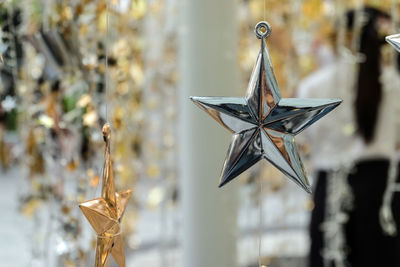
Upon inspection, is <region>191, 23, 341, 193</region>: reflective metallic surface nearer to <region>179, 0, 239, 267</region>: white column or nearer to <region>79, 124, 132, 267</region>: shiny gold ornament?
<region>79, 124, 132, 267</region>: shiny gold ornament

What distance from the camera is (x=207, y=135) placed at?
0.91 meters

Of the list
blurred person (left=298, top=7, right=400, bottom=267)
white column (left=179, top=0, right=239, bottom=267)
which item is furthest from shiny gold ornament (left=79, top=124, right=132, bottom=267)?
blurred person (left=298, top=7, right=400, bottom=267)

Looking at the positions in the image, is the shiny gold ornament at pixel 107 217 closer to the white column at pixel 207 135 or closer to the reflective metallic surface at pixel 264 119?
the reflective metallic surface at pixel 264 119

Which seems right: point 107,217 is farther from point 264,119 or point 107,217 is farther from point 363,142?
point 363,142

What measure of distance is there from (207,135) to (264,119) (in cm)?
48

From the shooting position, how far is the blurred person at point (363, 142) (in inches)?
59.2

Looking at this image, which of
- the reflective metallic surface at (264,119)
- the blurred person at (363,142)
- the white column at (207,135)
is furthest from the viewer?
the blurred person at (363,142)

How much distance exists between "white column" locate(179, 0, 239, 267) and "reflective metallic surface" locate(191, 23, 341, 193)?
45cm

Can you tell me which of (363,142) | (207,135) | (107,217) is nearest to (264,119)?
(107,217)

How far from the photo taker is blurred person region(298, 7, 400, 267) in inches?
59.2

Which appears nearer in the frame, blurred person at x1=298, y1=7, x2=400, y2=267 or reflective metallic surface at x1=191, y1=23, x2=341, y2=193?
reflective metallic surface at x1=191, y1=23, x2=341, y2=193

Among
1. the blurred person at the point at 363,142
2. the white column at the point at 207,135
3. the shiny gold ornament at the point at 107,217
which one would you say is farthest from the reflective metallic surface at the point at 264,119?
the blurred person at the point at 363,142

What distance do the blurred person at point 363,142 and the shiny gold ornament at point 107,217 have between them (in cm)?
105

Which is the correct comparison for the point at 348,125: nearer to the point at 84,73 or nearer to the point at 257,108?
the point at 84,73
